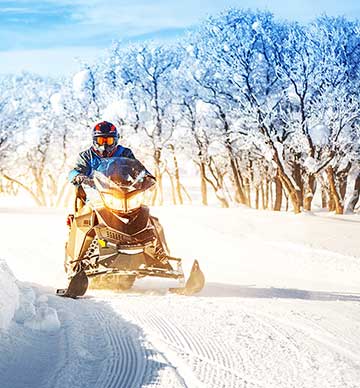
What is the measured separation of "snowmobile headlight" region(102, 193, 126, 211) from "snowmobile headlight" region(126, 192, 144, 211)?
0.24 feet

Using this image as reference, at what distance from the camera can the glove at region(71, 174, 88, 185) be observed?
794 centimetres

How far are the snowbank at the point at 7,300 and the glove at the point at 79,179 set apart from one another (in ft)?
6.84

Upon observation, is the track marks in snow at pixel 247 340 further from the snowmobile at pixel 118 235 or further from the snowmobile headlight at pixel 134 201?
the snowmobile headlight at pixel 134 201

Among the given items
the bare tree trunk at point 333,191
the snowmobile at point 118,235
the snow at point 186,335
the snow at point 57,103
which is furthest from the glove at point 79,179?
the snow at point 57,103

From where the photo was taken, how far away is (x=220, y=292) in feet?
27.9

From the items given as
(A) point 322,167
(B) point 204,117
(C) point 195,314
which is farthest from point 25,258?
(B) point 204,117

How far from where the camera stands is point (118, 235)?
7.51 metres

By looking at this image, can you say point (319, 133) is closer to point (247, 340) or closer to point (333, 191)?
point (333, 191)

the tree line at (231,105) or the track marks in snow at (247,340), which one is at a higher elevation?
the tree line at (231,105)

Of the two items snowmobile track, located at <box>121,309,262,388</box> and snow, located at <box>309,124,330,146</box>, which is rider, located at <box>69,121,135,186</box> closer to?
snowmobile track, located at <box>121,309,262,388</box>

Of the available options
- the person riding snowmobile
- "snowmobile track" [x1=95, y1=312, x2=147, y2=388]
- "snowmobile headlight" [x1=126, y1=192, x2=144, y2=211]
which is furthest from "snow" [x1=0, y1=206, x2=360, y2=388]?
the person riding snowmobile

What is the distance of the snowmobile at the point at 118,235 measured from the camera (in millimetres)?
7457

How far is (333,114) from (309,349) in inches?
805

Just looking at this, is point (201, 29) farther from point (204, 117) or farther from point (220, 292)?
point (220, 292)
